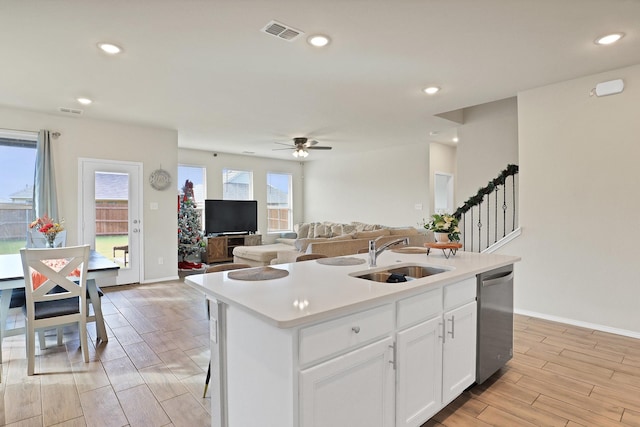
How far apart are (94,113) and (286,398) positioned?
527 centimetres

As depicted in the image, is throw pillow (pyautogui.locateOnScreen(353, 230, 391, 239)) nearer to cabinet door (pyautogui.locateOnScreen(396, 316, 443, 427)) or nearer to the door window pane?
cabinet door (pyautogui.locateOnScreen(396, 316, 443, 427))

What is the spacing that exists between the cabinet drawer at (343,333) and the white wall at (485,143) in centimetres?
474

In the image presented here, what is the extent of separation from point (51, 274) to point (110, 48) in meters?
1.93

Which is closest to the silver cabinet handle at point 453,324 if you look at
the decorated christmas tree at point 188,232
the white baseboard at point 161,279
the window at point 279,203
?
the white baseboard at point 161,279

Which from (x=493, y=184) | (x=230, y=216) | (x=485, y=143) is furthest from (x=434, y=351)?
(x=230, y=216)

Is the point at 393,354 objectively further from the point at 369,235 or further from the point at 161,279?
the point at 161,279

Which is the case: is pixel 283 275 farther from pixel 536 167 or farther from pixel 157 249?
pixel 157 249

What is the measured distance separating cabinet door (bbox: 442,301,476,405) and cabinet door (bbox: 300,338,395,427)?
54cm

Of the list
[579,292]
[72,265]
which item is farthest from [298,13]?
[579,292]

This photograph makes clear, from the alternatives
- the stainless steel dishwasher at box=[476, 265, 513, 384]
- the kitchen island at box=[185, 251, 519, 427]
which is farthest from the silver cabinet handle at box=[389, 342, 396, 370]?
the stainless steel dishwasher at box=[476, 265, 513, 384]

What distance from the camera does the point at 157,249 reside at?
593 centimetres

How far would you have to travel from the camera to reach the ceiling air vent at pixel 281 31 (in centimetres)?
255

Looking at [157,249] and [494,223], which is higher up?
[494,223]

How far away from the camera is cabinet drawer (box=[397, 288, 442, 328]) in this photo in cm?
172
